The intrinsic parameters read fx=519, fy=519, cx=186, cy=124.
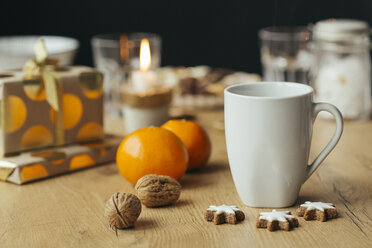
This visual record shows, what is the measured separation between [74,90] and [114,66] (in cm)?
43

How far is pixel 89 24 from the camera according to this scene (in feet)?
7.31

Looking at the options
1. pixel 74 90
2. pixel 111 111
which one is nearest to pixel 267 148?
pixel 74 90

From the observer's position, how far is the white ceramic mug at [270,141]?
0.67 m

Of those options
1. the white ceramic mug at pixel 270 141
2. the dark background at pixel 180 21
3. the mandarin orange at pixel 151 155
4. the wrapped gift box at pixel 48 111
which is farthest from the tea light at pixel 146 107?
the dark background at pixel 180 21

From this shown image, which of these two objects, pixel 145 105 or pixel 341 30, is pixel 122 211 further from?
pixel 341 30

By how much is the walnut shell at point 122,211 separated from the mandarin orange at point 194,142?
9.1 inches

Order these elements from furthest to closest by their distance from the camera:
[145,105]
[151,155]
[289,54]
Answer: [289,54] → [145,105] → [151,155]

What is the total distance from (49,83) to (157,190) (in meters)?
0.32

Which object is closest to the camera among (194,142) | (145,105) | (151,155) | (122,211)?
(122,211)

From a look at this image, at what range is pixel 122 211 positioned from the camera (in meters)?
0.66

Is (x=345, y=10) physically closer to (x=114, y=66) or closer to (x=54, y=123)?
(x=114, y=66)

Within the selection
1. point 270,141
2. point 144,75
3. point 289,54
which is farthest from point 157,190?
point 289,54

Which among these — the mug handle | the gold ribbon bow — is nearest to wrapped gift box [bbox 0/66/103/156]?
the gold ribbon bow

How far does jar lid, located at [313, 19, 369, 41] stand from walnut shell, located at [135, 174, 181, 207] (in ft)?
2.16
